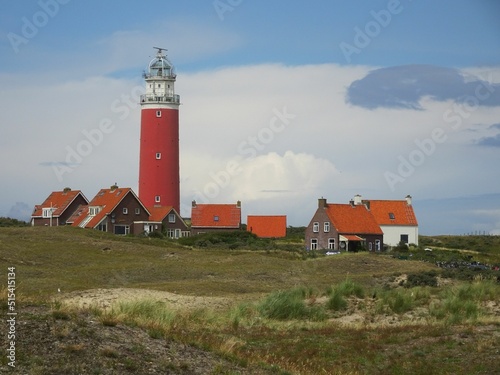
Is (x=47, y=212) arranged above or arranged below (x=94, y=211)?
above

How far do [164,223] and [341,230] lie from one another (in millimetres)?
14589

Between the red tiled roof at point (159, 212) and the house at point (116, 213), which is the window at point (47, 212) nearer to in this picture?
the house at point (116, 213)

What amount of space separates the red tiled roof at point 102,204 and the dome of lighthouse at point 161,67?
10.7 meters

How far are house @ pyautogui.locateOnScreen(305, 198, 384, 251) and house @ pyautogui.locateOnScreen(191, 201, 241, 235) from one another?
37.0 feet

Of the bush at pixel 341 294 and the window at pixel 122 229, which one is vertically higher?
the window at pixel 122 229

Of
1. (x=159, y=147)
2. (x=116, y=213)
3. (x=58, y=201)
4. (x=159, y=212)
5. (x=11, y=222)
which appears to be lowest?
(x=11, y=222)

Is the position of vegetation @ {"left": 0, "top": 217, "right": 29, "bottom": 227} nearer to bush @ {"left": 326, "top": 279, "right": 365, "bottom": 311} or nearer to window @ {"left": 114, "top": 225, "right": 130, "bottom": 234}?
window @ {"left": 114, "top": 225, "right": 130, "bottom": 234}

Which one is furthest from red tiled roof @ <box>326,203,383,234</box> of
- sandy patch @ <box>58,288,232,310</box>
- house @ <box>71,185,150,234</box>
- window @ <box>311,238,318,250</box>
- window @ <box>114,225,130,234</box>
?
sandy patch @ <box>58,288,232,310</box>

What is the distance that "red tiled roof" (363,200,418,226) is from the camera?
71500 mm

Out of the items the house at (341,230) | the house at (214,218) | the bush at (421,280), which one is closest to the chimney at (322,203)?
the house at (341,230)

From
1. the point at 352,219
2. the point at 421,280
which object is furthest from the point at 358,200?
the point at 421,280

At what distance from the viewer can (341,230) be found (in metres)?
64.1

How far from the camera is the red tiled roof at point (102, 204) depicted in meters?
68.6

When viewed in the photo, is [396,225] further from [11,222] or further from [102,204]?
[11,222]
